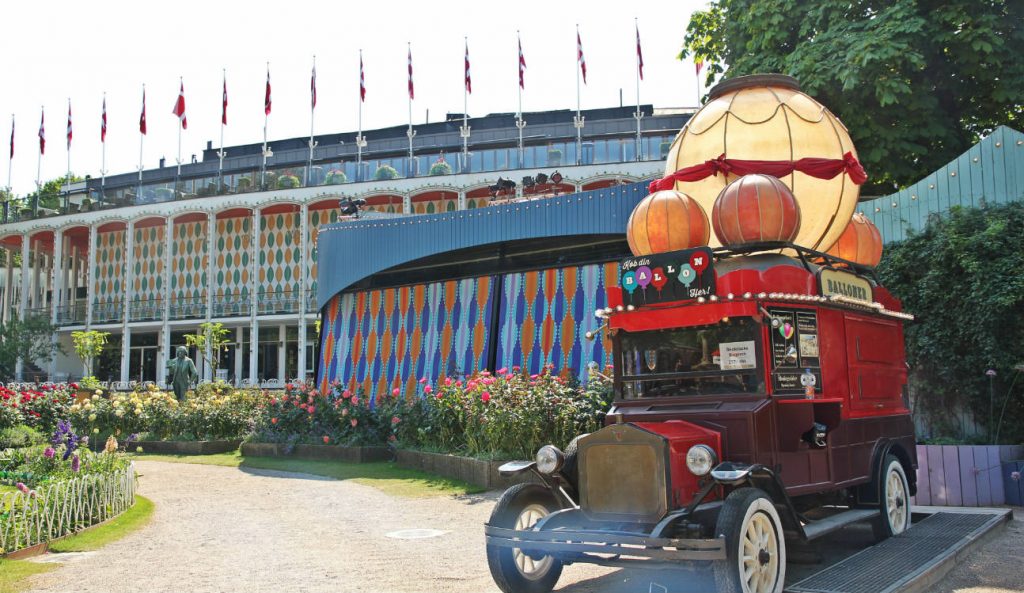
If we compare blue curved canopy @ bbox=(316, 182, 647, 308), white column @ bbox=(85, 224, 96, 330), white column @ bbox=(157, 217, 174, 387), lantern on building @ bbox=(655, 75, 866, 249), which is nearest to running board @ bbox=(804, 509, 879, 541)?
lantern on building @ bbox=(655, 75, 866, 249)

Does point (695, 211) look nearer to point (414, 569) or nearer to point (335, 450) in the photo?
point (414, 569)

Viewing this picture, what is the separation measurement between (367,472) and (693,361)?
951 centimetres

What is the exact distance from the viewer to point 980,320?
11.6 m

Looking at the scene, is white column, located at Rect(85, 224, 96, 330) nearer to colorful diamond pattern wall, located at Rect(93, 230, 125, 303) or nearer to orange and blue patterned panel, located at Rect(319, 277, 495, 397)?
colorful diamond pattern wall, located at Rect(93, 230, 125, 303)

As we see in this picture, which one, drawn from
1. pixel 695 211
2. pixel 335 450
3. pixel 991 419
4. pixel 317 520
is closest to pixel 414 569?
pixel 317 520

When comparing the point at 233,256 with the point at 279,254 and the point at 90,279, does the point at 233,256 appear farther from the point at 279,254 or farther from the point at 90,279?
the point at 90,279

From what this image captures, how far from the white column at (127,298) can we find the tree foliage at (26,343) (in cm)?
426

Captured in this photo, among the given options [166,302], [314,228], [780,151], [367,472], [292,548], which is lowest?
[292,548]

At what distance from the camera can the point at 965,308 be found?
11.9m

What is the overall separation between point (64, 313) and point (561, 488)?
167 feet

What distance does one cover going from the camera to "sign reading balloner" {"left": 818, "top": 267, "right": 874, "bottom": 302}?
7484mm

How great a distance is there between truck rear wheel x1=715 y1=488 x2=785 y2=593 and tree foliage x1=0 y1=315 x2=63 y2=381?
48429 mm

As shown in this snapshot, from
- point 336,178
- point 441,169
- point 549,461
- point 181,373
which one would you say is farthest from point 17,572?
point 336,178

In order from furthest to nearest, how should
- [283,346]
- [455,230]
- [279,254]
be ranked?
1. [283,346]
2. [279,254]
3. [455,230]
